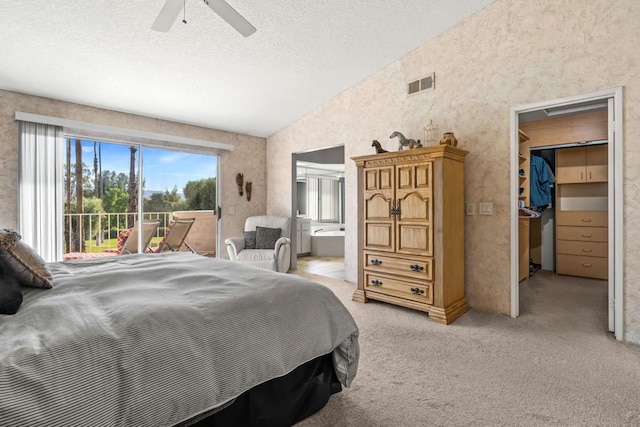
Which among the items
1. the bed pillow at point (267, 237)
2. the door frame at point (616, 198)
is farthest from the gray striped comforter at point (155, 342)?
the bed pillow at point (267, 237)

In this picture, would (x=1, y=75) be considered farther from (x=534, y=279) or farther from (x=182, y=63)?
(x=534, y=279)

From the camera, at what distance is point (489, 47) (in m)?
3.24

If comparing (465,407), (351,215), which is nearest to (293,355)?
(465,407)

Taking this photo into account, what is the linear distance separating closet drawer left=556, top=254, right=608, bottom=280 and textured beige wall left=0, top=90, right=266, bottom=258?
4940 millimetres

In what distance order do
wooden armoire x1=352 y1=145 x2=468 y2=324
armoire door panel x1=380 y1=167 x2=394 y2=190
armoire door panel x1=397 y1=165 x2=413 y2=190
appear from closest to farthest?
wooden armoire x1=352 y1=145 x2=468 y2=324
armoire door panel x1=397 y1=165 x2=413 y2=190
armoire door panel x1=380 y1=167 x2=394 y2=190

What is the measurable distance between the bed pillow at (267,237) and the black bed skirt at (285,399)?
331 centimetres

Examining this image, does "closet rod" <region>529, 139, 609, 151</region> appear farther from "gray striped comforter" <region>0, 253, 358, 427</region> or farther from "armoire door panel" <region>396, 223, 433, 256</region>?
"gray striped comforter" <region>0, 253, 358, 427</region>

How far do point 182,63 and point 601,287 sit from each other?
5.77 metres

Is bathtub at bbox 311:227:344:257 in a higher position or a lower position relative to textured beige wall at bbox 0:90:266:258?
lower

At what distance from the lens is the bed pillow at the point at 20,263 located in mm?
1573

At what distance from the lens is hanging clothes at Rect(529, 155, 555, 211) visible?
5004 mm

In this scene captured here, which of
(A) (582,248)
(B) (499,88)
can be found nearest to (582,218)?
(A) (582,248)

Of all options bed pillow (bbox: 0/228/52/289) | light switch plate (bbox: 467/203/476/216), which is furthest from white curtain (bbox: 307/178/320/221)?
bed pillow (bbox: 0/228/52/289)

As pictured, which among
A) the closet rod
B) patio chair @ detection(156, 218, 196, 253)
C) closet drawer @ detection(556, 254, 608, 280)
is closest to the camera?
the closet rod
